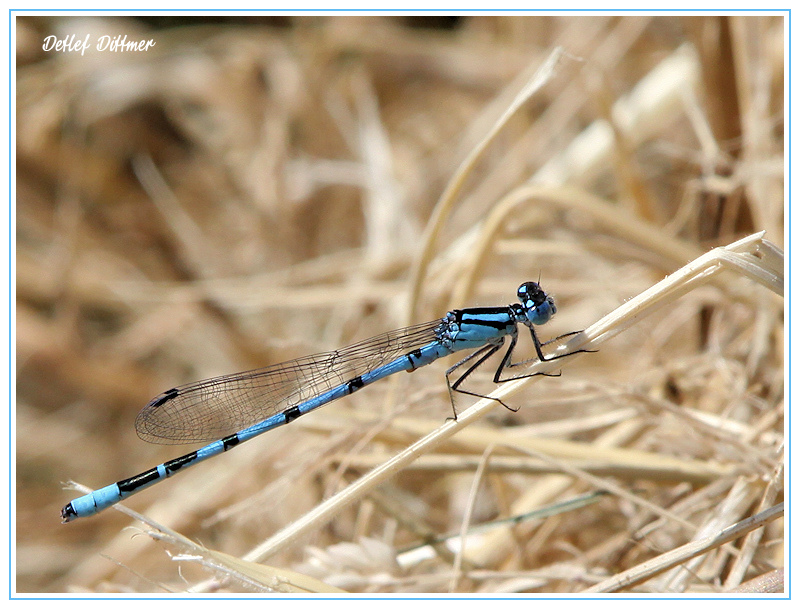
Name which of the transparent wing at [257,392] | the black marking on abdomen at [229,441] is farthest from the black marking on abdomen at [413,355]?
the black marking on abdomen at [229,441]

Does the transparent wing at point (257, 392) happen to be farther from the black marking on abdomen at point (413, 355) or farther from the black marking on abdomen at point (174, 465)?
the black marking on abdomen at point (174, 465)

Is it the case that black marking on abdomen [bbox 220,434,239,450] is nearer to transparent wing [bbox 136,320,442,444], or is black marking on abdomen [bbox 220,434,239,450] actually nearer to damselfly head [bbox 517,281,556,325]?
transparent wing [bbox 136,320,442,444]

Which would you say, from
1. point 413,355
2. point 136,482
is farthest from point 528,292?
point 136,482

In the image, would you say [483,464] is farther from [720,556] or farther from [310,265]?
[310,265]

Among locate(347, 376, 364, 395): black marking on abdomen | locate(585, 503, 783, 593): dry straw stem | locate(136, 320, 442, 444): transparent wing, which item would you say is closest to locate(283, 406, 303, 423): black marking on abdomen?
locate(136, 320, 442, 444): transparent wing
